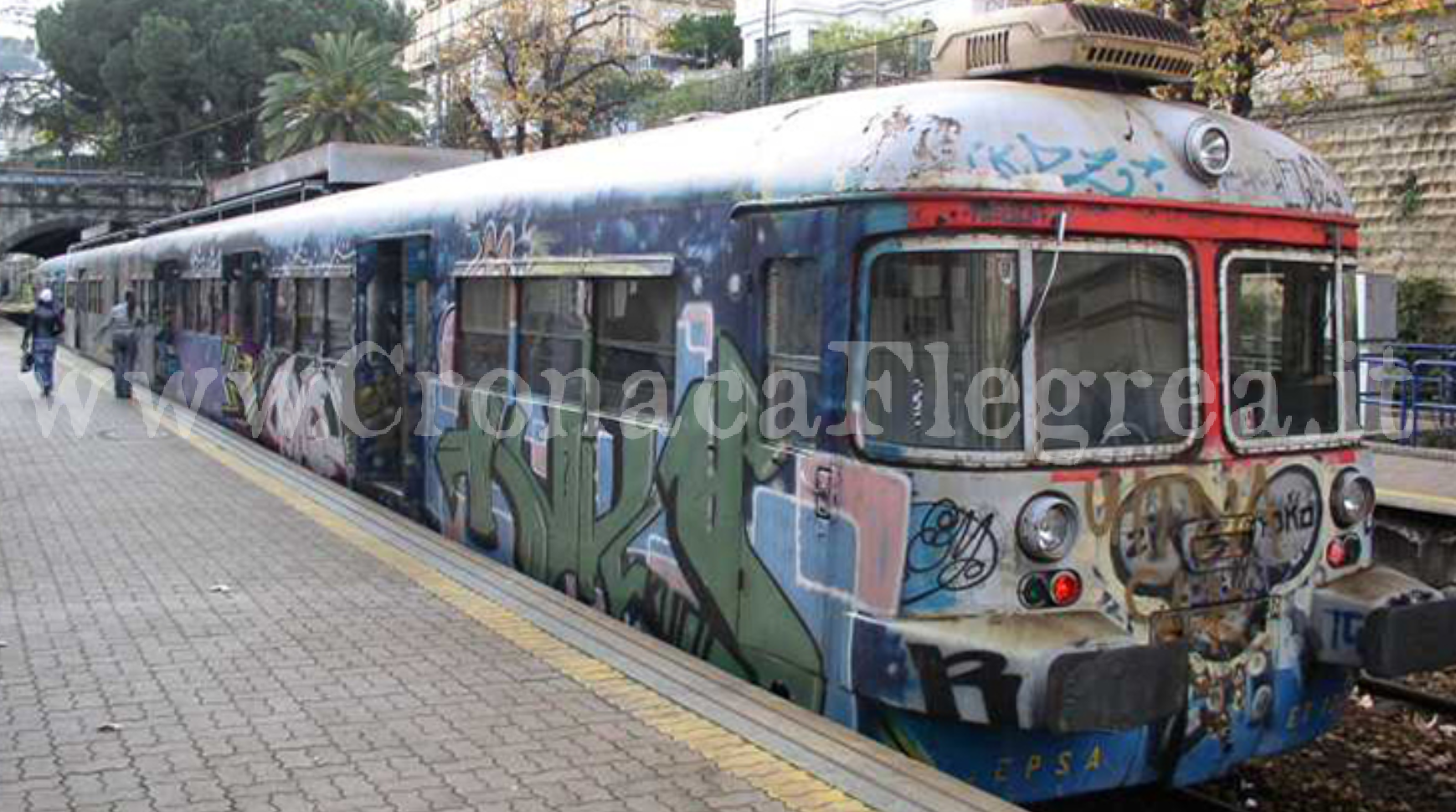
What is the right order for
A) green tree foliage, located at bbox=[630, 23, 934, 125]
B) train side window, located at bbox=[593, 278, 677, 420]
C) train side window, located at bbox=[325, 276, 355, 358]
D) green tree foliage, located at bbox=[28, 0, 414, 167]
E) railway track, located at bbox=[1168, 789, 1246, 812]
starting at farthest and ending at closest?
1. green tree foliage, located at bbox=[28, 0, 414, 167]
2. green tree foliage, located at bbox=[630, 23, 934, 125]
3. train side window, located at bbox=[325, 276, 355, 358]
4. train side window, located at bbox=[593, 278, 677, 420]
5. railway track, located at bbox=[1168, 789, 1246, 812]

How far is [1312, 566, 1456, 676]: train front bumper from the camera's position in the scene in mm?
5898

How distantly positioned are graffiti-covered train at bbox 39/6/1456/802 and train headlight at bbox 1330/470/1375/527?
0.05ft

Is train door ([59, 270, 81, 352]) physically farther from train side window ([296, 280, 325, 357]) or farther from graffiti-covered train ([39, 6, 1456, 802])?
graffiti-covered train ([39, 6, 1456, 802])

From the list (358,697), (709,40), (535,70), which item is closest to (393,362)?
(358,697)

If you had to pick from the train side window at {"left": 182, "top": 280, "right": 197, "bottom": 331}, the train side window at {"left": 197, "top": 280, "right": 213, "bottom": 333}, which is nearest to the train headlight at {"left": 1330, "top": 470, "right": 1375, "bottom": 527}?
the train side window at {"left": 197, "top": 280, "right": 213, "bottom": 333}

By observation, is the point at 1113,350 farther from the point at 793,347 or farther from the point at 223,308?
the point at 223,308

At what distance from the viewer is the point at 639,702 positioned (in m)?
6.15

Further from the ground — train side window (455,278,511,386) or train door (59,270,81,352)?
train door (59,270,81,352)

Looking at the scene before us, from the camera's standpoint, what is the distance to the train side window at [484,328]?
8.95 metres

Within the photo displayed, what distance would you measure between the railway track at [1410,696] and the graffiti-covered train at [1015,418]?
2601 millimetres

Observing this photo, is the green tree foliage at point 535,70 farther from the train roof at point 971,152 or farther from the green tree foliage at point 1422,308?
the train roof at point 971,152

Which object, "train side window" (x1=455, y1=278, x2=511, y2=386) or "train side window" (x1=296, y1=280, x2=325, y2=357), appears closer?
"train side window" (x1=455, y1=278, x2=511, y2=386)

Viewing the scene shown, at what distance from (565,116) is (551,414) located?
2960 cm

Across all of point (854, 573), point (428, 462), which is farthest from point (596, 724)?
point (428, 462)
